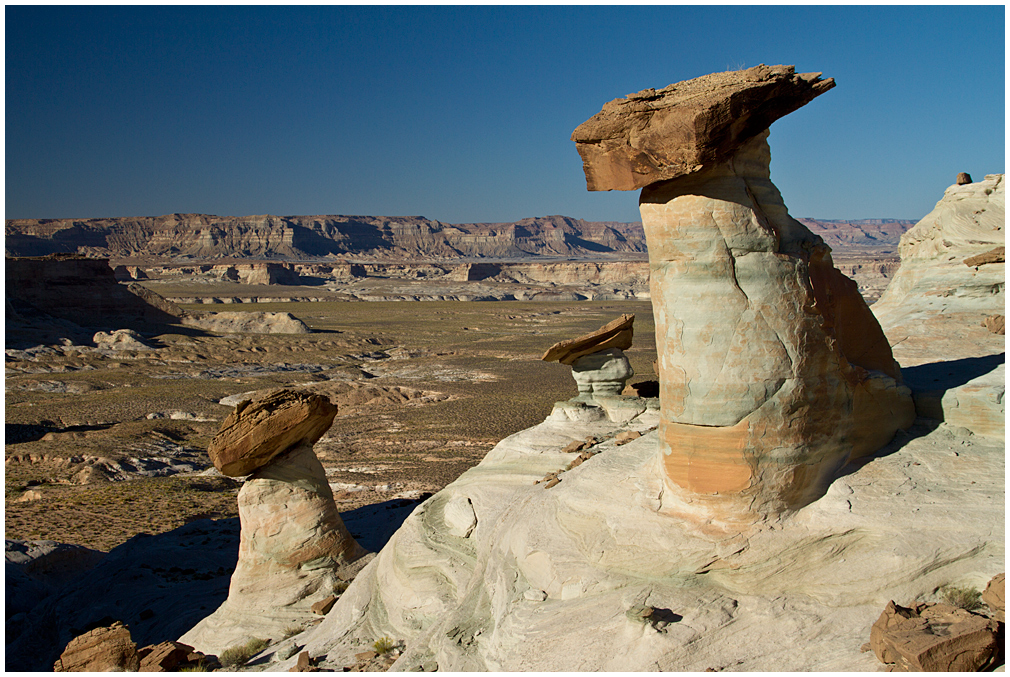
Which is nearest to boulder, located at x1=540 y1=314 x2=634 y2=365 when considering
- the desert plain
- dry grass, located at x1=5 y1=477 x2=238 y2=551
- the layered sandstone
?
the desert plain

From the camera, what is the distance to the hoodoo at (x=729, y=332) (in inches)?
243

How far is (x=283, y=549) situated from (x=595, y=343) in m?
5.09

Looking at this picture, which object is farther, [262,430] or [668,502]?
[262,430]

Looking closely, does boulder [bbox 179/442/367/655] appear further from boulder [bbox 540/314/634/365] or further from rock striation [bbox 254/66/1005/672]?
boulder [bbox 540/314/634/365]

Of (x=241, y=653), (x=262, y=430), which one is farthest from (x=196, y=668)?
(x=262, y=430)

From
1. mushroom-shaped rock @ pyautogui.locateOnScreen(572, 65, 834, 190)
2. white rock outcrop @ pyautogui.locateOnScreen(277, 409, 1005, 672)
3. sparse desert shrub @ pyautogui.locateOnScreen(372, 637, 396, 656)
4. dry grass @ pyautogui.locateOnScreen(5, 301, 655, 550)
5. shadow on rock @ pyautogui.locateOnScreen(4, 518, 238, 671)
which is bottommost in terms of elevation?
dry grass @ pyautogui.locateOnScreen(5, 301, 655, 550)

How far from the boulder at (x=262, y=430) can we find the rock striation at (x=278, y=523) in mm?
12

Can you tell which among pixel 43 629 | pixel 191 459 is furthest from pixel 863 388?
A: pixel 191 459

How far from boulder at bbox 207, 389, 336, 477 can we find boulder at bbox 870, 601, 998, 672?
6945mm

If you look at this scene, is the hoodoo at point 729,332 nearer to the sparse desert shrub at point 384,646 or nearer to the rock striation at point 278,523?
the sparse desert shrub at point 384,646

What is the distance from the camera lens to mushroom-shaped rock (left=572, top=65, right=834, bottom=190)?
561 centimetres

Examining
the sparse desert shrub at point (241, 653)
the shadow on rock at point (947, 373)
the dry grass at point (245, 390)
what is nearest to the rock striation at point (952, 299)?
the shadow on rock at point (947, 373)

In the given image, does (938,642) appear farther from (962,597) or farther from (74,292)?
(74,292)

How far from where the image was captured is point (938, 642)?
494 cm
